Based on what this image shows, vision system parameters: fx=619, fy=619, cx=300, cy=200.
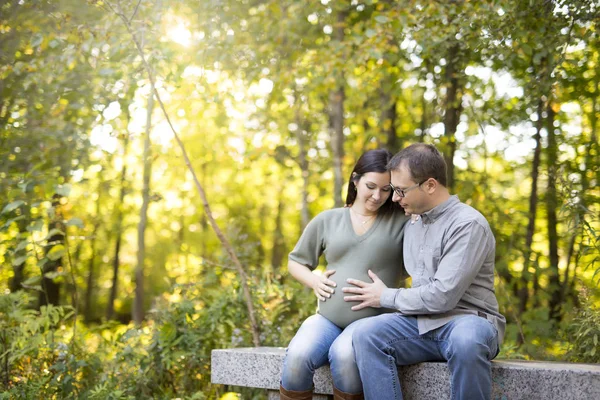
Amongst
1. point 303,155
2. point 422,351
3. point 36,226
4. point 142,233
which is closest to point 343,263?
point 422,351

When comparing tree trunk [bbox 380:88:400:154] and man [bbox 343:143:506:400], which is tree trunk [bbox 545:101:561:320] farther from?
man [bbox 343:143:506:400]

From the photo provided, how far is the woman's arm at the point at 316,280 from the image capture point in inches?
126

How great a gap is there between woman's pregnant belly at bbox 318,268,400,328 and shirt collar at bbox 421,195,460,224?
0.40 m

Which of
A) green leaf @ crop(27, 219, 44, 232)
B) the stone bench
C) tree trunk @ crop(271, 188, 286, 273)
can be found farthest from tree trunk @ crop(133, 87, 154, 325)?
tree trunk @ crop(271, 188, 286, 273)

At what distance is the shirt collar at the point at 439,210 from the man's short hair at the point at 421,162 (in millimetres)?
93

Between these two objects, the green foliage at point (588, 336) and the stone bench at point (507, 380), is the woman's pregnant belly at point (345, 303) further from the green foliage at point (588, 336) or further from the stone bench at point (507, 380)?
the green foliage at point (588, 336)

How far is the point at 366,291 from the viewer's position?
9.92ft

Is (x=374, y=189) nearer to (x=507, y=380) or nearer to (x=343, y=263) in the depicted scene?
(x=343, y=263)

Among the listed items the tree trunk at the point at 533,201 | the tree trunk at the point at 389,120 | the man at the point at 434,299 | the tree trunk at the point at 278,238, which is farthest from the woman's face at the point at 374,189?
the tree trunk at the point at 278,238

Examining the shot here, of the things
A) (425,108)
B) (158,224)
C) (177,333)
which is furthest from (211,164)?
(177,333)

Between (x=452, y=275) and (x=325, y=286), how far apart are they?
778mm

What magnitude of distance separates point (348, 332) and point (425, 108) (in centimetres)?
473

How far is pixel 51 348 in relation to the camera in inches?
177

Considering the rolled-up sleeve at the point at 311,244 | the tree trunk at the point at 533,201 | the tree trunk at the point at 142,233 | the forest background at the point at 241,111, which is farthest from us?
the tree trunk at the point at 142,233
